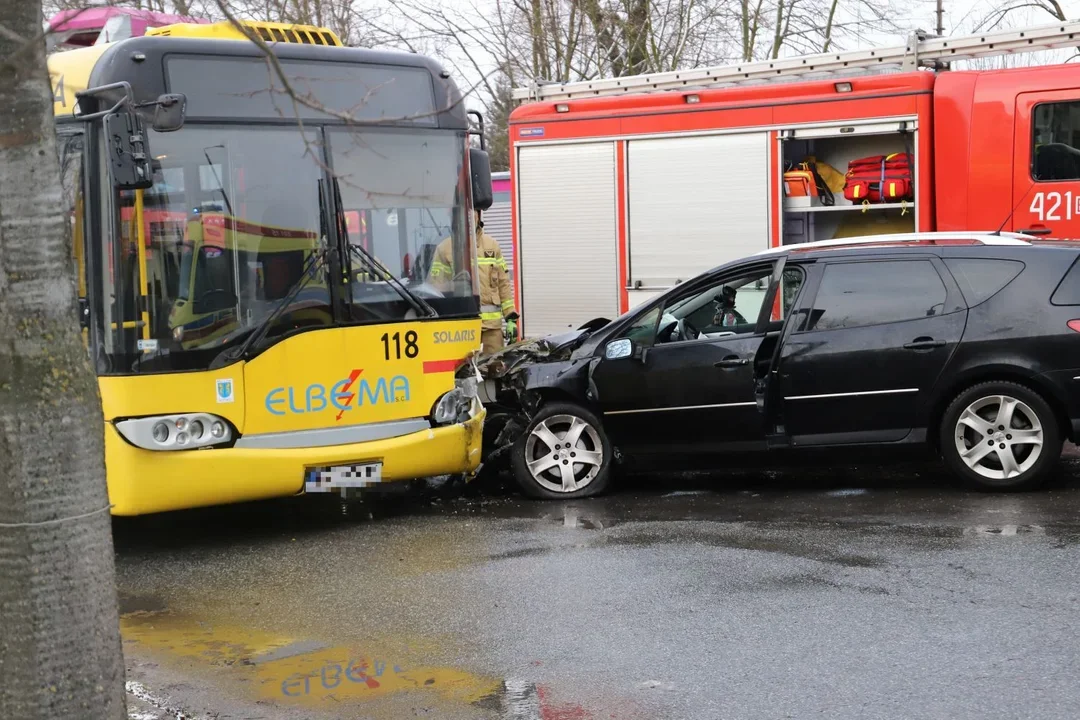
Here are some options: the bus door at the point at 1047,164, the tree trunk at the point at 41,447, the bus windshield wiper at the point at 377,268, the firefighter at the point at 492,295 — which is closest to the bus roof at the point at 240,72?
the bus windshield wiper at the point at 377,268

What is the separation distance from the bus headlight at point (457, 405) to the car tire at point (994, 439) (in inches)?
117

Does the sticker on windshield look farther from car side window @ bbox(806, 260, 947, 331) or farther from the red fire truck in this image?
Result: the red fire truck

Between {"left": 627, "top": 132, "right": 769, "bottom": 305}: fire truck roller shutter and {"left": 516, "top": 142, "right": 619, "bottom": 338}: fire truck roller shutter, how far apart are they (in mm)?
289

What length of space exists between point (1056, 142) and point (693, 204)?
10.2ft

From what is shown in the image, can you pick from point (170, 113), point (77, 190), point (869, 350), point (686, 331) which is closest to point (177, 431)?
point (77, 190)

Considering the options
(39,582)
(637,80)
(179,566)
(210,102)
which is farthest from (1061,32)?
(39,582)

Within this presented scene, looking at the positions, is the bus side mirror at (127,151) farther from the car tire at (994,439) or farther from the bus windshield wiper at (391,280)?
the car tire at (994,439)

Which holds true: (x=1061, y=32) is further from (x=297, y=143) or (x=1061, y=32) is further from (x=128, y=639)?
(x=128, y=639)

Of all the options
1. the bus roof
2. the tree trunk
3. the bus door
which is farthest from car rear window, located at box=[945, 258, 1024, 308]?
the tree trunk

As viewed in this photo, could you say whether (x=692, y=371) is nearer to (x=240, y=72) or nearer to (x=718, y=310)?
(x=718, y=310)

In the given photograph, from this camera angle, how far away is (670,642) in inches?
208

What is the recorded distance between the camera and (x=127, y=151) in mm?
6543

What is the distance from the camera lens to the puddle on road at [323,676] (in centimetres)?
469

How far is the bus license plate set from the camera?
739 cm
